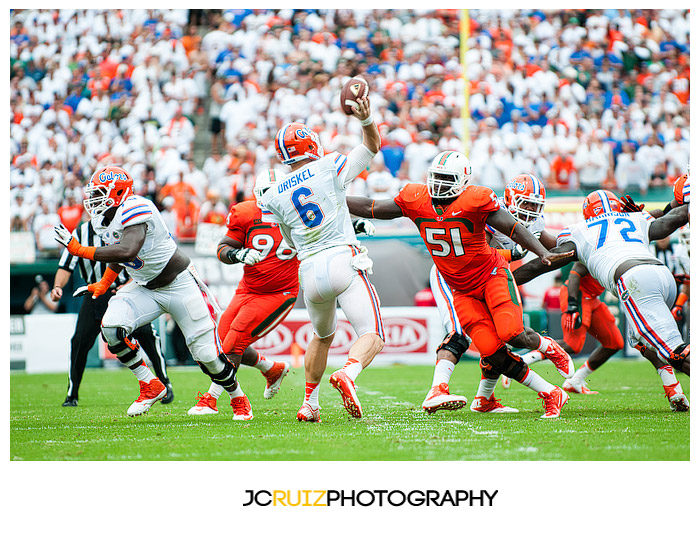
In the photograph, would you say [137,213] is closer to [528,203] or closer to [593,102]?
[528,203]

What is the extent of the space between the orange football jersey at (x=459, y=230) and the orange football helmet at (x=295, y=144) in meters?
0.66

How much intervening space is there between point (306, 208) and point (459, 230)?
1.01 meters

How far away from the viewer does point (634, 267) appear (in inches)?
222

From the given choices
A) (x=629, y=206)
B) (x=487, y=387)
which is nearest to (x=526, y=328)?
(x=487, y=387)

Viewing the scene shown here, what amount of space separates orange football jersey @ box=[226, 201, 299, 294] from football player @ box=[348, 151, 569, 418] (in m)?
1.13

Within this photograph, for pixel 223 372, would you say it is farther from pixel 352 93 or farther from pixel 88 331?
pixel 352 93

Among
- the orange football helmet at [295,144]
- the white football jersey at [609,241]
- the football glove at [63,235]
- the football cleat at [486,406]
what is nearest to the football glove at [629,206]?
the white football jersey at [609,241]

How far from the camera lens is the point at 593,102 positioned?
50.0 ft

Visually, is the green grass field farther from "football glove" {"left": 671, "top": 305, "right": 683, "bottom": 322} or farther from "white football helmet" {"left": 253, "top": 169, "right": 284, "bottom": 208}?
"white football helmet" {"left": 253, "top": 169, "right": 284, "bottom": 208}

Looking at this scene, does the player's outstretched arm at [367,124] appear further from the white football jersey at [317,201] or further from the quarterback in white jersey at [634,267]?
the quarterback in white jersey at [634,267]

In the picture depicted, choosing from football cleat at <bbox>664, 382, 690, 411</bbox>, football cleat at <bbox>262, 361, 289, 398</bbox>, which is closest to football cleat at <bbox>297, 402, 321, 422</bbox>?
football cleat at <bbox>262, 361, 289, 398</bbox>

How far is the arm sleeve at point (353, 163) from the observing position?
16.6 ft

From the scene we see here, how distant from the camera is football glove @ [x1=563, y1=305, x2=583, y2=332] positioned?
668cm
